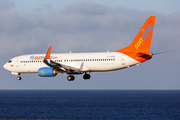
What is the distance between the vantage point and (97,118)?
10681 centimetres

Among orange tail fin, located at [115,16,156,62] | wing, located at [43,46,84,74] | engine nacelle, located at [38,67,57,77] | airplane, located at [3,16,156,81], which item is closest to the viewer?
airplane, located at [3,16,156,81]

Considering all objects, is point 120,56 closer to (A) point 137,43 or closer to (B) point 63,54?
(A) point 137,43

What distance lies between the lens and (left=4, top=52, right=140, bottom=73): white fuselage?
2346 inches

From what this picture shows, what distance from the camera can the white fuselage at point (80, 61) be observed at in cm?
5959

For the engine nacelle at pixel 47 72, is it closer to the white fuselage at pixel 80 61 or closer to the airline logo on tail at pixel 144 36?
the white fuselage at pixel 80 61

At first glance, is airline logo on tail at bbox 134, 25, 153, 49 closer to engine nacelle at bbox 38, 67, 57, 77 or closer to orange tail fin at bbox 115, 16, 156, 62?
orange tail fin at bbox 115, 16, 156, 62

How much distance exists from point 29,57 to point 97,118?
45.5 m

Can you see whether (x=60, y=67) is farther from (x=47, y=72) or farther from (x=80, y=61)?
(x=80, y=61)

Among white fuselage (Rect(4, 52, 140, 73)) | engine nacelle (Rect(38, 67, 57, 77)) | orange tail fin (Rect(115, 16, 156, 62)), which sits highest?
orange tail fin (Rect(115, 16, 156, 62))

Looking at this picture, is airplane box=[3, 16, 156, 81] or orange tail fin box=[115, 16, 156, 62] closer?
airplane box=[3, 16, 156, 81]

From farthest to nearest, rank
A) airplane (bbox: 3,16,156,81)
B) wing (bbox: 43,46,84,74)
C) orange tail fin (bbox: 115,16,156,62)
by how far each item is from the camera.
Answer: wing (bbox: 43,46,84,74) → orange tail fin (bbox: 115,16,156,62) → airplane (bbox: 3,16,156,81)

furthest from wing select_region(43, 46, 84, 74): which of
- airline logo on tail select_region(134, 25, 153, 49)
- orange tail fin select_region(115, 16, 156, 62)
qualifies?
airline logo on tail select_region(134, 25, 153, 49)

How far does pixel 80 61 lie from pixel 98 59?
151 inches

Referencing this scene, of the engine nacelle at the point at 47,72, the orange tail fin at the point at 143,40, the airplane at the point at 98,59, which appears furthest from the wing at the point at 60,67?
the orange tail fin at the point at 143,40
